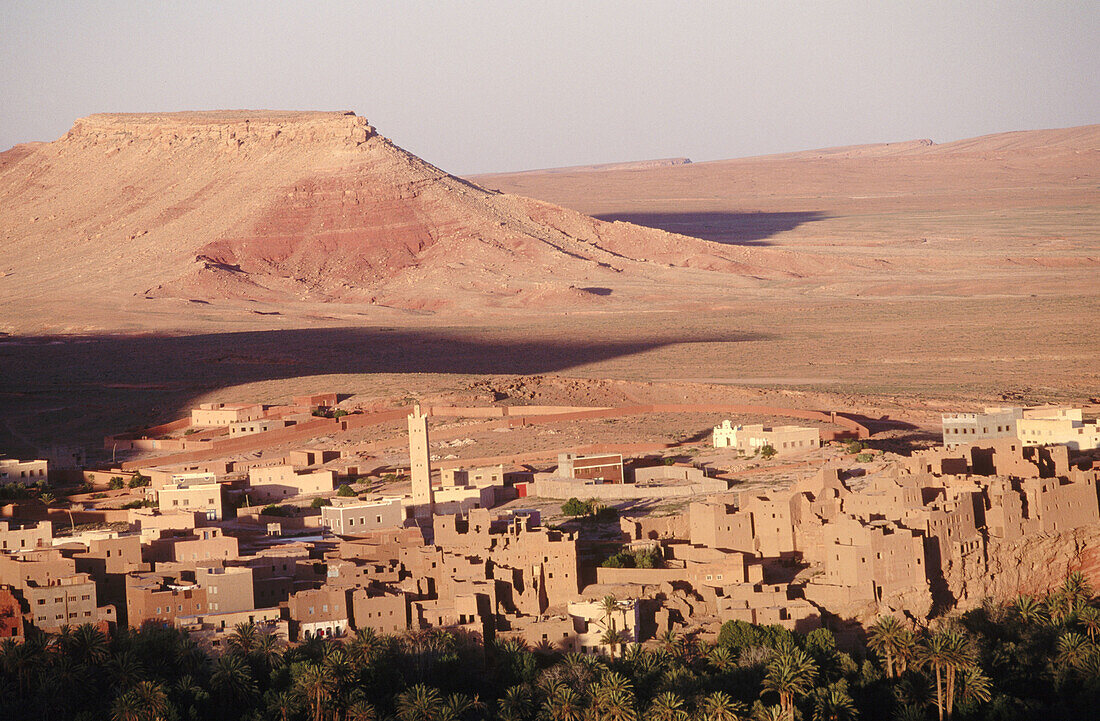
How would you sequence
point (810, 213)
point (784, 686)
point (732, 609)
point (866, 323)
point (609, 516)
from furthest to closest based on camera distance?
point (810, 213)
point (866, 323)
point (609, 516)
point (732, 609)
point (784, 686)

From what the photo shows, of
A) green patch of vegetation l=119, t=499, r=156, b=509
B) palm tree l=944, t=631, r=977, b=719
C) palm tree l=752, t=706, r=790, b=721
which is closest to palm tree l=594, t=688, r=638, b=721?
palm tree l=752, t=706, r=790, b=721

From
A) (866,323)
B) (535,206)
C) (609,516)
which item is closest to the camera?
(609,516)

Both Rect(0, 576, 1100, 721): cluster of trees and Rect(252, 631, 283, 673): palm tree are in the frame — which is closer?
Rect(0, 576, 1100, 721): cluster of trees

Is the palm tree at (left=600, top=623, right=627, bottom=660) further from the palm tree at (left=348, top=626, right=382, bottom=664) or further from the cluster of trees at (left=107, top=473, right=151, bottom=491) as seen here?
the cluster of trees at (left=107, top=473, right=151, bottom=491)

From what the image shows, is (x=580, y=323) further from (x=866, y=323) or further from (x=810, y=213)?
(x=810, y=213)

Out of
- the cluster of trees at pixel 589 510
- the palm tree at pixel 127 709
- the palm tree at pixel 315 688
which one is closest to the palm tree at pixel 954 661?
the palm tree at pixel 315 688

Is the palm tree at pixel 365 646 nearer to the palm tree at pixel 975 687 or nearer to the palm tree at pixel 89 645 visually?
the palm tree at pixel 89 645

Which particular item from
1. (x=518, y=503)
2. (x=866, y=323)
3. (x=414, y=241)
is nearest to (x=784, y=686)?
(x=518, y=503)
